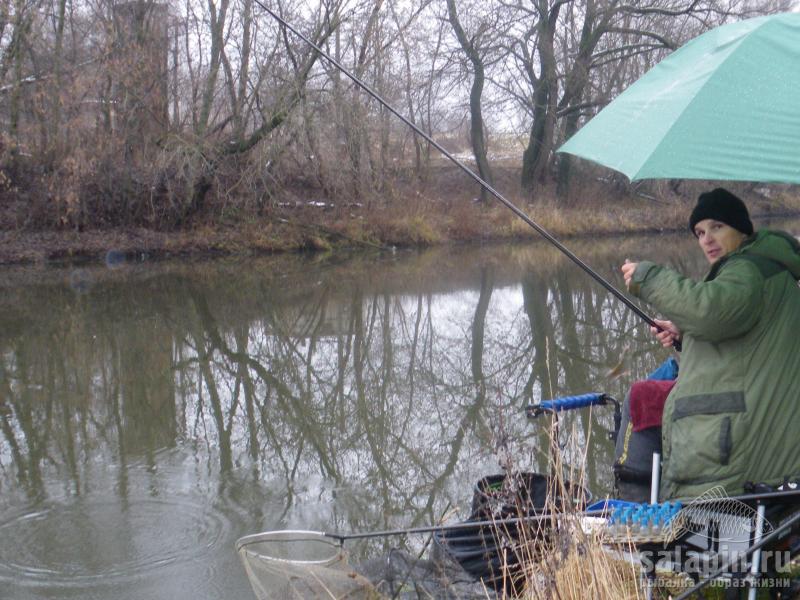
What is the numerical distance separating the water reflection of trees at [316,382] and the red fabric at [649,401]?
0.51 m

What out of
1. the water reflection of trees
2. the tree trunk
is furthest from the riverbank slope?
the water reflection of trees

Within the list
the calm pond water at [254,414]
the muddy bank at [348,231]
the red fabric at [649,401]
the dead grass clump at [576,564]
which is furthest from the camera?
the muddy bank at [348,231]

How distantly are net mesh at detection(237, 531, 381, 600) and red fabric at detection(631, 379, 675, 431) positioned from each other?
3.56ft

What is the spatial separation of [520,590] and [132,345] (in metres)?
6.76

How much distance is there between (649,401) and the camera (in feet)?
9.42

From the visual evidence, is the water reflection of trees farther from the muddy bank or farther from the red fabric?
the muddy bank

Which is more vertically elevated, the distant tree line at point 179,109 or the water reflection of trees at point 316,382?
the distant tree line at point 179,109

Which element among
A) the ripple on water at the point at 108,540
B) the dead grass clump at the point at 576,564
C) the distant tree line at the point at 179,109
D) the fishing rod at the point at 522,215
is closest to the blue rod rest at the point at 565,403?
the fishing rod at the point at 522,215

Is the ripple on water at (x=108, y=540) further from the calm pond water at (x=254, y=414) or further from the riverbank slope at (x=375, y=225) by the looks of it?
the riverbank slope at (x=375, y=225)

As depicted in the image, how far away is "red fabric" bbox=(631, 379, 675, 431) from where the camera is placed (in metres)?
2.86

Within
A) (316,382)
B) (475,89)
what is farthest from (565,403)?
(475,89)

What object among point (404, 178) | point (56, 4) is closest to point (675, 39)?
point (404, 178)

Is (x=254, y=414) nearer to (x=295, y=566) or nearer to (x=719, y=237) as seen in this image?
(x=295, y=566)

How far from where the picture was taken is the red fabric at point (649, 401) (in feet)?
9.39
